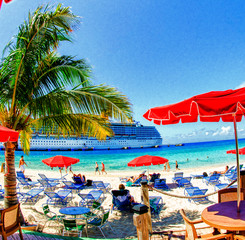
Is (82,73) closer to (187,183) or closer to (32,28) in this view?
(32,28)

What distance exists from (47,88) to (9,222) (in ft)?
10.2

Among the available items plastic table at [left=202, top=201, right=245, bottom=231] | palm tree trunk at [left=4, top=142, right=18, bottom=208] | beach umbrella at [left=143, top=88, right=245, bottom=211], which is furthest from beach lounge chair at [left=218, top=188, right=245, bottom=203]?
palm tree trunk at [left=4, top=142, right=18, bottom=208]

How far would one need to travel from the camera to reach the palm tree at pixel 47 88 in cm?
476

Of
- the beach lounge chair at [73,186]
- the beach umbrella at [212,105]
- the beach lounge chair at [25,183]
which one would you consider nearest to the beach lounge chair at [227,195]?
the beach umbrella at [212,105]

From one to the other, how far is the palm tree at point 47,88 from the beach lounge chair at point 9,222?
4.42 ft

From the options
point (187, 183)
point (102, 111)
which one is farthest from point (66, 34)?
point (187, 183)

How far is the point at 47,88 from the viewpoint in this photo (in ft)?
17.1

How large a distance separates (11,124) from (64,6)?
3.11 m

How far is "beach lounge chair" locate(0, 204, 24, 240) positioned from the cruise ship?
2702 inches

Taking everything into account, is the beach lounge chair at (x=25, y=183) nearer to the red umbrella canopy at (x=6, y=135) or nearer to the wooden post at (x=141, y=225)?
the red umbrella canopy at (x=6, y=135)

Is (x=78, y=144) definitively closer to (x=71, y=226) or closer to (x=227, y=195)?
(x=71, y=226)

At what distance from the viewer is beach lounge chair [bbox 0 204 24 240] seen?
3.25 meters

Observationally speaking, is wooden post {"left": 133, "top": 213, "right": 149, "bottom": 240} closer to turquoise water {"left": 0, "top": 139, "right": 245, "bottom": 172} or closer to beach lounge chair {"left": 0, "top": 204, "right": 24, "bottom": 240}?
beach lounge chair {"left": 0, "top": 204, "right": 24, "bottom": 240}

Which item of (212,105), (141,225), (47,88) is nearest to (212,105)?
(212,105)
